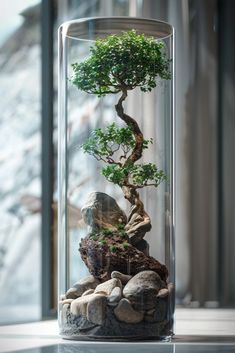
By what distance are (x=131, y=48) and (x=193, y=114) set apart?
182cm

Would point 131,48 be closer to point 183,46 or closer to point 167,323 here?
point 167,323

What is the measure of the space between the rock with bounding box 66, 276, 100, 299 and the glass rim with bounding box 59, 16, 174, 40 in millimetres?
603

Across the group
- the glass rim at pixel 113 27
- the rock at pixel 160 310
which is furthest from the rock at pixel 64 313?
the glass rim at pixel 113 27

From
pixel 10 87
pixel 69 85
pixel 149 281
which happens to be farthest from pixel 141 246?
pixel 10 87

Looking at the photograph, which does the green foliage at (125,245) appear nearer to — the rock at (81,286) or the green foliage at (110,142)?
the rock at (81,286)

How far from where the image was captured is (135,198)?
7.70ft

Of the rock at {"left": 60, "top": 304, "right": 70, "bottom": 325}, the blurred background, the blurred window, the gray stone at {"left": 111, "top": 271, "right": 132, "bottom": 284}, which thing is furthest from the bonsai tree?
the blurred window

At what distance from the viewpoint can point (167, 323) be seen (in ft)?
7.72

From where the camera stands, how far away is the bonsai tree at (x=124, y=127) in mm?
2336

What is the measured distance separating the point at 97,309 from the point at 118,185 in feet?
0.99

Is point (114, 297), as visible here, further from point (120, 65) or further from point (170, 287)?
point (120, 65)

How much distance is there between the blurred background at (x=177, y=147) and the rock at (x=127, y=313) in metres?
1.42

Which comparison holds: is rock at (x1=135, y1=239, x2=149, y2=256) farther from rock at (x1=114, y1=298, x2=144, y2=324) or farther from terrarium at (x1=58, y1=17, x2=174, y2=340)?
rock at (x1=114, y1=298, x2=144, y2=324)

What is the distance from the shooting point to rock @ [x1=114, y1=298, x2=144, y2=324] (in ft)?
7.43
